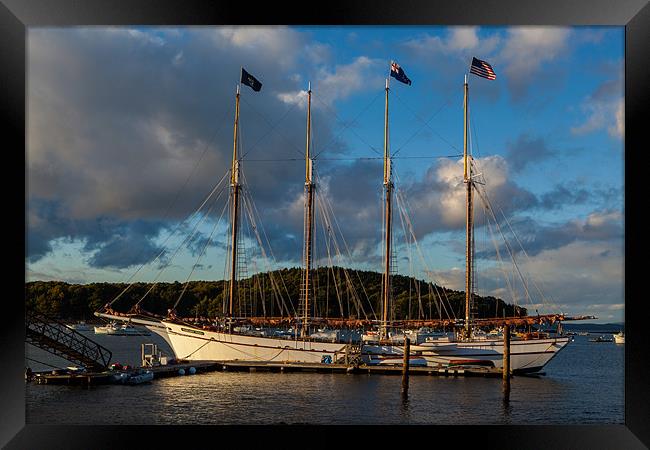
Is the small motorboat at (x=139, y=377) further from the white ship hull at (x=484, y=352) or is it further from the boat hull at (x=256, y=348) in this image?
the white ship hull at (x=484, y=352)

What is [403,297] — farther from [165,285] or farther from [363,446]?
[363,446]

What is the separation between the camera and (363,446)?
406 inches

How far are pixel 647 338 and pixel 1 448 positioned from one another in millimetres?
8458

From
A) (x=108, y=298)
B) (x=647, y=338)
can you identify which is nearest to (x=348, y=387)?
(x=647, y=338)

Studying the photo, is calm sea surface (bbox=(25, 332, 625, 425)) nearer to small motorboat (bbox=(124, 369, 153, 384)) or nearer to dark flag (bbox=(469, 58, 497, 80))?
small motorboat (bbox=(124, 369, 153, 384))

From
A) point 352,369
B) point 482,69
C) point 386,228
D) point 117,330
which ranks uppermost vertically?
point 482,69

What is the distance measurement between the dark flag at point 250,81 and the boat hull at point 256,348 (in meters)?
10.5

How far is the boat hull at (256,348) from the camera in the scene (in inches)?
1224

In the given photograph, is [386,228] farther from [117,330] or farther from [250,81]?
[117,330]

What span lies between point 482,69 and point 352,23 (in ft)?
56.8

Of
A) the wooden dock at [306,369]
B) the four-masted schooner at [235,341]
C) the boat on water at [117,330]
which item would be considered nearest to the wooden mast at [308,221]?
the four-masted schooner at [235,341]

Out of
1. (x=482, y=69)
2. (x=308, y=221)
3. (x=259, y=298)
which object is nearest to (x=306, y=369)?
(x=308, y=221)

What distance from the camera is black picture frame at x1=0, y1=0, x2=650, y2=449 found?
30.9ft

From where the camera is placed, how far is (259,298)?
55125mm
